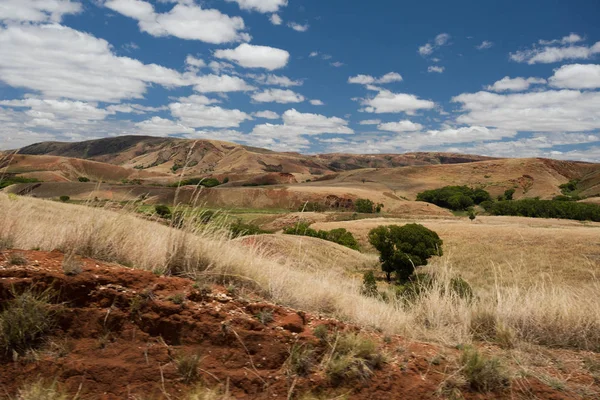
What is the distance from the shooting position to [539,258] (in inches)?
1384

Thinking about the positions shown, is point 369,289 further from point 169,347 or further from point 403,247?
point 403,247

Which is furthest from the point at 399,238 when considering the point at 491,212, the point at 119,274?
the point at 491,212

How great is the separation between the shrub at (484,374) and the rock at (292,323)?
1687mm

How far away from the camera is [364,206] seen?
295 ft

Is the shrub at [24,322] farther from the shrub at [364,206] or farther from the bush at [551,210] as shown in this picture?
the bush at [551,210]

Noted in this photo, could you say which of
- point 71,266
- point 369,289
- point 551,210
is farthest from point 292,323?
point 551,210

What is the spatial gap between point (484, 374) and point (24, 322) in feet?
14.2

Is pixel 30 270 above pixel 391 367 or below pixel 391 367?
above

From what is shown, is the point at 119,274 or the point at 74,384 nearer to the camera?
the point at 74,384

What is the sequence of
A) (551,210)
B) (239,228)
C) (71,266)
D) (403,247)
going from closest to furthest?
(71,266) → (239,228) → (403,247) → (551,210)

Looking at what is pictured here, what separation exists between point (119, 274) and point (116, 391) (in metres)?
1.43

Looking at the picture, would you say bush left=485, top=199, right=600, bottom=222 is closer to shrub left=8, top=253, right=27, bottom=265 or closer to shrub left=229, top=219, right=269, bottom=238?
shrub left=229, top=219, right=269, bottom=238

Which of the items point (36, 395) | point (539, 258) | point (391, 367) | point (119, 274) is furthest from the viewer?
point (539, 258)

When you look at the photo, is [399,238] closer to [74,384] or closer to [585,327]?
[585,327]
